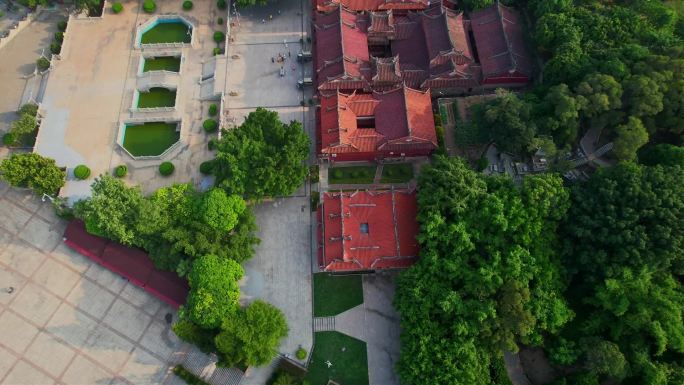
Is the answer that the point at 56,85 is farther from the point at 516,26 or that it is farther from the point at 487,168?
the point at 516,26

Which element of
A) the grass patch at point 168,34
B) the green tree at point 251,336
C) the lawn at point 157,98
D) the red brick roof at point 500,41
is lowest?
the green tree at point 251,336

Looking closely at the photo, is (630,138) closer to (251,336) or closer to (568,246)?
(568,246)

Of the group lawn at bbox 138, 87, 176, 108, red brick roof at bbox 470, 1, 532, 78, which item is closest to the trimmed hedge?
lawn at bbox 138, 87, 176, 108

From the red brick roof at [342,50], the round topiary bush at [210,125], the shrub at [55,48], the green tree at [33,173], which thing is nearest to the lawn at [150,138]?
the round topiary bush at [210,125]

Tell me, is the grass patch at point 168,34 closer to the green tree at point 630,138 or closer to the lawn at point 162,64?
the lawn at point 162,64

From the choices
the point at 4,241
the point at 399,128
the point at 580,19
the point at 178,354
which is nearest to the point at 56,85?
the point at 4,241

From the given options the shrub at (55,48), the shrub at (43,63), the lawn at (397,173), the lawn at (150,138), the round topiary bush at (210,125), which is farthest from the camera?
the shrub at (55,48)

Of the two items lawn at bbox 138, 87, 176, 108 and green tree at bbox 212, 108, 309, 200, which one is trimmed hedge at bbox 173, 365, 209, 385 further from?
lawn at bbox 138, 87, 176, 108
